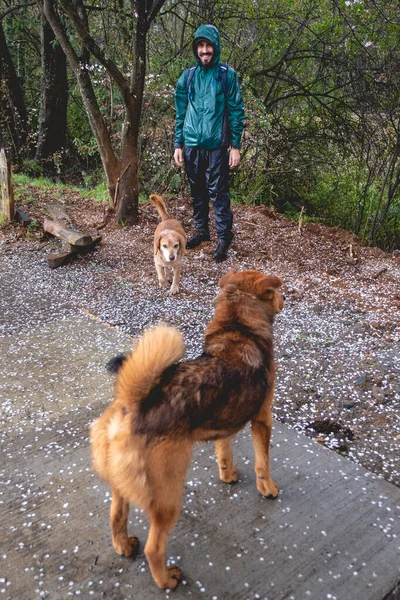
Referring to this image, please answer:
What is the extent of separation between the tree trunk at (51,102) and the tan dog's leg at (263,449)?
34.0 feet

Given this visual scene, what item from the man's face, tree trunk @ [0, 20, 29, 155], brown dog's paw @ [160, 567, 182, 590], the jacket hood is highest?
the jacket hood

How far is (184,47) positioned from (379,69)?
11.6ft

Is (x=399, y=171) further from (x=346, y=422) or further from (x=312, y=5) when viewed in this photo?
(x=346, y=422)

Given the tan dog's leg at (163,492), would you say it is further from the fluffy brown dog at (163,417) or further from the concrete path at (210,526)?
the concrete path at (210,526)

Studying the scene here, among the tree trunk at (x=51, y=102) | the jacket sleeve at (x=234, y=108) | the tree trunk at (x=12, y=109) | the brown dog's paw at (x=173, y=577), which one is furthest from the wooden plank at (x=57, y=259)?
the tree trunk at (x=12, y=109)

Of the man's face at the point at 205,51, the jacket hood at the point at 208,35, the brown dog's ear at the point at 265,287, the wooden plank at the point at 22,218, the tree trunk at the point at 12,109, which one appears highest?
the jacket hood at the point at 208,35

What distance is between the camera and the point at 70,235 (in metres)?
6.20

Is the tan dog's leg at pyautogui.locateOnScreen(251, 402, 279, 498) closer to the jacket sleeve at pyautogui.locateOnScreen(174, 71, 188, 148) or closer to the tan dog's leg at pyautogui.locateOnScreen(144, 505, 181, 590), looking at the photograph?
the tan dog's leg at pyautogui.locateOnScreen(144, 505, 181, 590)

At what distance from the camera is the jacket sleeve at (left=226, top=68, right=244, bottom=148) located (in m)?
5.75

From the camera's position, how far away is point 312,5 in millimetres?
8625

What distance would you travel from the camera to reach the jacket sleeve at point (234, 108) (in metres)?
5.75

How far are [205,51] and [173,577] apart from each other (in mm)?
5555

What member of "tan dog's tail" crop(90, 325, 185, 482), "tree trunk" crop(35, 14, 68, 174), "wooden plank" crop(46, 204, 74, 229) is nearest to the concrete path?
"tan dog's tail" crop(90, 325, 185, 482)

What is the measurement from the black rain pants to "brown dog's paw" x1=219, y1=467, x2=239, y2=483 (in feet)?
13.5
